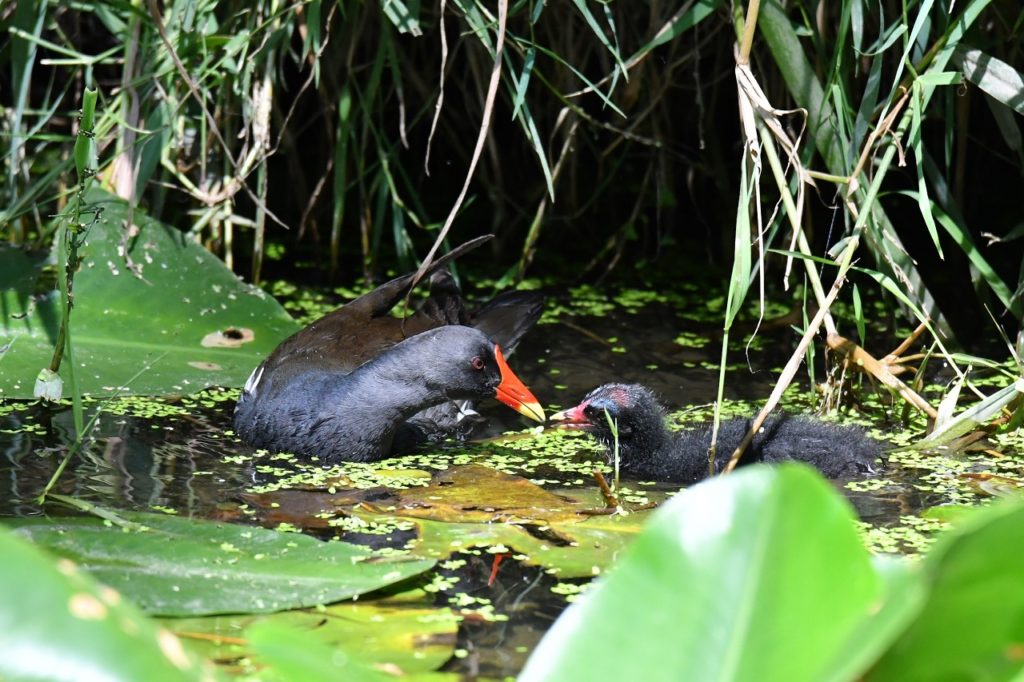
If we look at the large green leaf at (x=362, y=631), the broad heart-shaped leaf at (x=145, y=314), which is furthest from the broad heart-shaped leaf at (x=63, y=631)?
the broad heart-shaped leaf at (x=145, y=314)

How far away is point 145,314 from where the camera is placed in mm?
3779

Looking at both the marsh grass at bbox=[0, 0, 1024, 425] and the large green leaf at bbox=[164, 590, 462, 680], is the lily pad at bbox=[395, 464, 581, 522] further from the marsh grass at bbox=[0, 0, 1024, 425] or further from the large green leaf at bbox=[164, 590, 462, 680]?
the marsh grass at bbox=[0, 0, 1024, 425]

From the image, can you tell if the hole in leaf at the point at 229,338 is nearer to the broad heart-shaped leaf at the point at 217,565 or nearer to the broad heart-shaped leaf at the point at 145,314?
the broad heart-shaped leaf at the point at 145,314

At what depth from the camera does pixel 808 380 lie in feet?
12.7

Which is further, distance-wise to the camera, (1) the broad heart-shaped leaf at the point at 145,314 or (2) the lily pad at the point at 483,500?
(1) the broad heart-shaped leaf at the point at 145,314

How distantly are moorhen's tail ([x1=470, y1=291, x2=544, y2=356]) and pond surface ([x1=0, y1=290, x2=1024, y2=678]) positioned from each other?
0.17 meters

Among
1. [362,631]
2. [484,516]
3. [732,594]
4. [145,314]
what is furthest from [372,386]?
[732,594]

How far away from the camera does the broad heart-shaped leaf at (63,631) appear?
4.10 ft

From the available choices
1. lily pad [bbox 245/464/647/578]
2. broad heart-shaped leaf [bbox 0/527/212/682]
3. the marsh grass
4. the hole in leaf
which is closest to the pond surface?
lily pad [bbox 245/464/647/578]

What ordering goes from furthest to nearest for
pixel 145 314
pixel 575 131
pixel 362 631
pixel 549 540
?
pixel 575 131 → pixel 145 314 → pixel 549 540 → pixel 362 631

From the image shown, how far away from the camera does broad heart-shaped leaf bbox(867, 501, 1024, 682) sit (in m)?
1.38

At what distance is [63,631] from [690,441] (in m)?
2.11

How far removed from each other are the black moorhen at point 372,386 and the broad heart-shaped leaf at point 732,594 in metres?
1.86

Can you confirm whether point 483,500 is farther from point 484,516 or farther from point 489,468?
point 489,468
